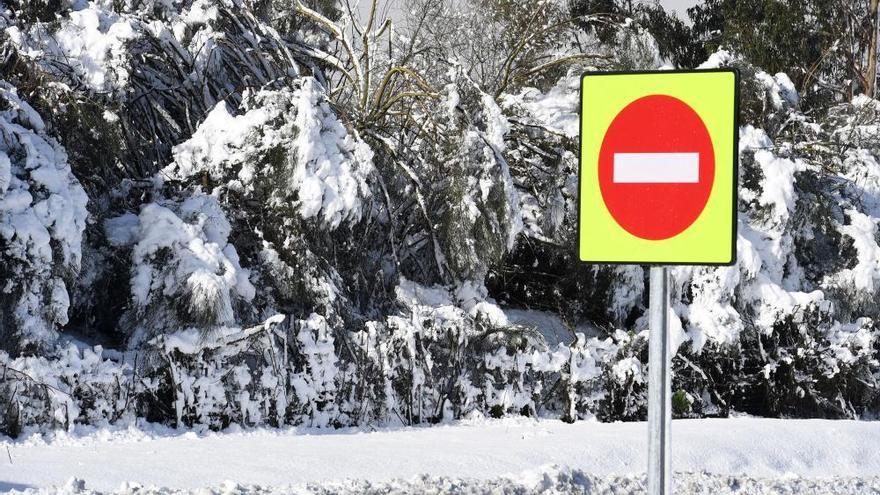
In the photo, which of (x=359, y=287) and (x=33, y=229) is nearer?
(x=33, y=229)

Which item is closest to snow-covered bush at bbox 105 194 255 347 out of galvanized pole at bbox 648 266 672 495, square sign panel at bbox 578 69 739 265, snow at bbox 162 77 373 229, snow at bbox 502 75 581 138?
snow at bbox 162 77 373 229

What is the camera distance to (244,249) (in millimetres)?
9234

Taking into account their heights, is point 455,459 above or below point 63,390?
below

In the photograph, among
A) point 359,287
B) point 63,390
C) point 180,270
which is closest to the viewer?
point 63,390

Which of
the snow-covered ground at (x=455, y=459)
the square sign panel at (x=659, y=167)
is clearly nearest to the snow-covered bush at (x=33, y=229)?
the snow-covered ground at (x=455, y=459)

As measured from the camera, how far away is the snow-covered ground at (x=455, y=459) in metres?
5.59

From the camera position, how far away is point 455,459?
20.8 ft

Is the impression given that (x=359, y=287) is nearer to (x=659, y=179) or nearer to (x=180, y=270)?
(x=180, y=270)

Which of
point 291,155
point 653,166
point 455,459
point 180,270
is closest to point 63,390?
point 180,270

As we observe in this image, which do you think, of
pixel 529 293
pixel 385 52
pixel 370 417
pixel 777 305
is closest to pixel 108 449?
pixel 370 417

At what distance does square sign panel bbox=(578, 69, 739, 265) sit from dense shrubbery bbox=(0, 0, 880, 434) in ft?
18.8

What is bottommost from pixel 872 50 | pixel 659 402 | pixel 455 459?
pixel 455 459

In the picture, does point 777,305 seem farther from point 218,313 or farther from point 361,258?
point 218,313

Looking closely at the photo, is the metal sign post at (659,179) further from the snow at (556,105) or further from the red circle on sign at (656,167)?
the snow at (556,105)
